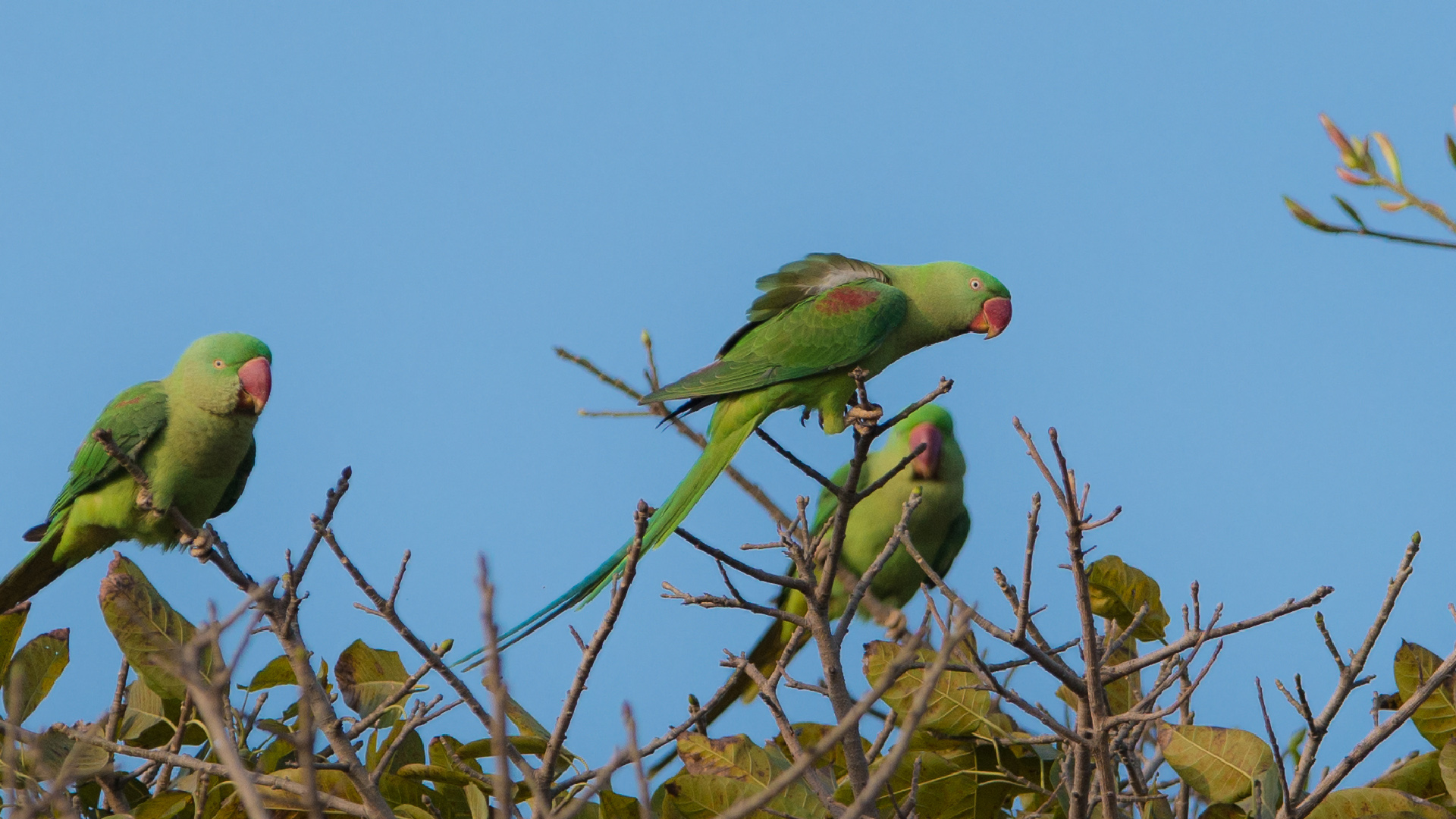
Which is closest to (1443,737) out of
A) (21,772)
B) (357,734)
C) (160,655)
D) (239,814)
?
(357,734)

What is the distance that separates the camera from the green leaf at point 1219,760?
10.4 feet

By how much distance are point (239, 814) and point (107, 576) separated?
765mm

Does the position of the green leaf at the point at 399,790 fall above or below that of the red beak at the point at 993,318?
below

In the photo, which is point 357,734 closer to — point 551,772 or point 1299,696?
point 551,772

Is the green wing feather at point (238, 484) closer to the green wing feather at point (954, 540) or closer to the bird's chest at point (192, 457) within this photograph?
the bird's chest at point (192, 457)

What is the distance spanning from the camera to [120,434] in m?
4.85

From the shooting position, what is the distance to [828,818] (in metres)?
3.16

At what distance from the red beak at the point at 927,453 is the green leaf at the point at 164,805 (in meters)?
3.54

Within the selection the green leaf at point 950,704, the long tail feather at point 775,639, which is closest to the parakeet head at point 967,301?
the long tail feather at point 775,639

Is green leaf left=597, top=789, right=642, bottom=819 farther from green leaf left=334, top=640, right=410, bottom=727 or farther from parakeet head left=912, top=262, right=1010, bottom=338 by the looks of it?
A: parakeet head left=912, top=262, right=1010, bottom=338

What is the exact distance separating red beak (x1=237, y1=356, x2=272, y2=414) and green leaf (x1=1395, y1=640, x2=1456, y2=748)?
3956 millimetres

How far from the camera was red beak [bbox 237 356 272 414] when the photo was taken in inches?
194

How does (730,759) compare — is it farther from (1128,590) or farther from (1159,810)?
(1128,590)

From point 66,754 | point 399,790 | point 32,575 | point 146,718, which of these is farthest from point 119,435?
point 399,790
